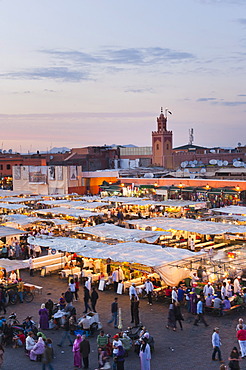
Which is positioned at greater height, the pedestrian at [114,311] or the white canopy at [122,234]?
the white canopy at [122,234]

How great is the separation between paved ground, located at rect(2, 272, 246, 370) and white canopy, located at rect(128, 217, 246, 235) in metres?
6.51

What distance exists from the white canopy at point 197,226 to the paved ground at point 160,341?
6.51 m

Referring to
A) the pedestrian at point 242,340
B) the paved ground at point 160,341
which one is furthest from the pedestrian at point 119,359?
the pedestrian at point 242,340

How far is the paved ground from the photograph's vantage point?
390 inches

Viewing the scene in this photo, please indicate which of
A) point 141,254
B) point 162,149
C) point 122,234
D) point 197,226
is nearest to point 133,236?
point 122,234

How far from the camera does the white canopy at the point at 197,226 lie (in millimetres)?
20062

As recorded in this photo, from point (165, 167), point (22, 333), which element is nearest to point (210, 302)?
point (22, 333)

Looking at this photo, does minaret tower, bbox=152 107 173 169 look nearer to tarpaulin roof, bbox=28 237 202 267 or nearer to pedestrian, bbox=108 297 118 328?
tarpaulin roof, bbox=28 237 202 267

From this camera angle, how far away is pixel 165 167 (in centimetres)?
6200

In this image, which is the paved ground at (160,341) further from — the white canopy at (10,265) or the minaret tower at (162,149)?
the minaret tower at (162,149)

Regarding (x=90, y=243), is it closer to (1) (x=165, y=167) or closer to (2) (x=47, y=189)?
(2) (x=47, y=189)

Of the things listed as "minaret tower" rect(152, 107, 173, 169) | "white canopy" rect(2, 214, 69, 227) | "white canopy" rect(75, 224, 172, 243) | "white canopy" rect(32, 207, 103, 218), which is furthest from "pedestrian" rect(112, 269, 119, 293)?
"minaret tower" rect(152, 107, 173, 169)

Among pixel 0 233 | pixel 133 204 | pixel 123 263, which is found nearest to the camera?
pixel 123 263

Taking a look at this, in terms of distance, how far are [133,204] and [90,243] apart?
13.8 m
